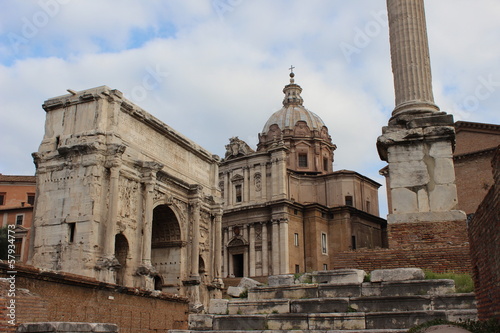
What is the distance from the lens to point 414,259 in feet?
41.8

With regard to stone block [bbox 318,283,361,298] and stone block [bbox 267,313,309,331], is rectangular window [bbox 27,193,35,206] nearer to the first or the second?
stone block [bbox 318,283,361,298]

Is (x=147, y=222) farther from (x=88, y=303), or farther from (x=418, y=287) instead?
(x=418, y=287)

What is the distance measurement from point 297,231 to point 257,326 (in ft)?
129

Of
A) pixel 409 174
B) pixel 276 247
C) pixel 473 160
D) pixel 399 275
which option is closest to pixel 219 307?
pixel 399 275

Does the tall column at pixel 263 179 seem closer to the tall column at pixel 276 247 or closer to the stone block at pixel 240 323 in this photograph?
the tall column at pixel 276 247

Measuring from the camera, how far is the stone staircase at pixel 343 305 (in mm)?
10242

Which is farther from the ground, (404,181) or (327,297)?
(404,181)

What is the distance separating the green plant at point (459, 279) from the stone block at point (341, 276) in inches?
53.3

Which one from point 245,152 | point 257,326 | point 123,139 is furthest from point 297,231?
point 257,326

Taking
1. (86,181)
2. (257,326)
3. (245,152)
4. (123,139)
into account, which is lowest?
(257,326)

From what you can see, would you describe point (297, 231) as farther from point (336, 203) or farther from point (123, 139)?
point (123, 139)

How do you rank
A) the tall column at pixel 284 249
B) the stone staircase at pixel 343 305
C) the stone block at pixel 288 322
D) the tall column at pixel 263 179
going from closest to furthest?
the stone staircase at pixel 343 305 → the stone block at pixel 288 322 → the tall column at pixel 284 249 → the tall column at pixel 263 179

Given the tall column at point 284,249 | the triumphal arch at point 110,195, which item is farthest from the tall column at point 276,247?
the triumphal arch at point 110,195

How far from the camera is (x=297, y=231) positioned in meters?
50.4
